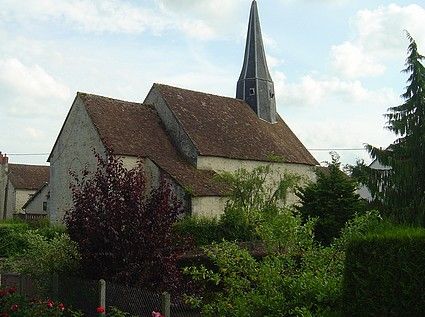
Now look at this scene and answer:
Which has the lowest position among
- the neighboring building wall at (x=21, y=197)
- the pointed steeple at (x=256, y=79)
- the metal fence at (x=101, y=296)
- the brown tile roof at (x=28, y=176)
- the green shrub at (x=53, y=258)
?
the metal fence at (x=101, y=296)

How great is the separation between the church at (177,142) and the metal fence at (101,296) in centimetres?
1526

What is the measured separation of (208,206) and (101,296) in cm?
1895

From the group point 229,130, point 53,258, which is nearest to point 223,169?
point 229,130

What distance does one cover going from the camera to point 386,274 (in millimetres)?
6867

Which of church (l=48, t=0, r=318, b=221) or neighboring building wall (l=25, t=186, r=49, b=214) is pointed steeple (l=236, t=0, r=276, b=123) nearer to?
church (l=48, t=0, r=318, b=221)

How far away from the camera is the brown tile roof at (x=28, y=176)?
2292 inches

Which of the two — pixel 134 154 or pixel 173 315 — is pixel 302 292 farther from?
pixel 134 154

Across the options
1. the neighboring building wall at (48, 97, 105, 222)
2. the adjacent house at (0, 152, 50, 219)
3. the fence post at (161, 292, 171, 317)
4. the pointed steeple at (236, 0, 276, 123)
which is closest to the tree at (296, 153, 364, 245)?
the fence post at (161, 292, 171, 317)

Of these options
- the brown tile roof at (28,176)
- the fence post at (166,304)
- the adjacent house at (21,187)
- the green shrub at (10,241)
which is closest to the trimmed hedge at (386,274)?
the fence post at (166,304)

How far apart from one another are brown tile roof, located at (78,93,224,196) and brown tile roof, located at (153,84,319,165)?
1414 millimetres

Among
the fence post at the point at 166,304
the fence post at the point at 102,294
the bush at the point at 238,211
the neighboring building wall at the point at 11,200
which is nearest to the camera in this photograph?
the fence post at the point at 166,304

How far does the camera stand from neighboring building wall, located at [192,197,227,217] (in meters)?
28.2

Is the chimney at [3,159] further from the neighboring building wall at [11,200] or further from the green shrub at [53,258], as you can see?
the green shrub at [53,258]

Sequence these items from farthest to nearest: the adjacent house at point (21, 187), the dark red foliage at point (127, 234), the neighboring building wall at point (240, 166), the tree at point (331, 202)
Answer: the adjacent house at point (21, 187), the neighboring building wall at point (240, 166), the tree at point (331, 202), the dark red foliage at point (127, 234)
